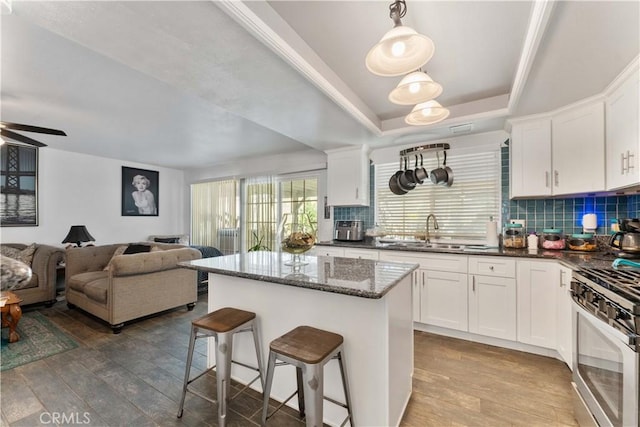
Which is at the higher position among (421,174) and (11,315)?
(421,174)

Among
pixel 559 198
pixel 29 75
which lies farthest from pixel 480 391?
pixel 29 75

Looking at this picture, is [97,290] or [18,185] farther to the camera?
[18,185]

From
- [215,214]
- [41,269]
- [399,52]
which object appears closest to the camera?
[399,52]

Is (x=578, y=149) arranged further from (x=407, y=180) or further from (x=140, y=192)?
(x=140, y=192)

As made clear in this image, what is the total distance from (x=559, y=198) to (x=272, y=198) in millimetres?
4176

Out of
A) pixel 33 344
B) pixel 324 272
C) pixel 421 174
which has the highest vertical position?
pixel 421 174

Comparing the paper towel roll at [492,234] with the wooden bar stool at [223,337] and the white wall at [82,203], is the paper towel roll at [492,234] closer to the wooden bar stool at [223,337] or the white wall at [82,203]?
the wooden bar stool at [223,337]

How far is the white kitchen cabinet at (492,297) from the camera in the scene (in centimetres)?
262

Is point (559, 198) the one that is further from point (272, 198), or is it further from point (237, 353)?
point (272, 198)

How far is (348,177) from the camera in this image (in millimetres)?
3941

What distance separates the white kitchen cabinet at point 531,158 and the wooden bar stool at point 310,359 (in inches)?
103

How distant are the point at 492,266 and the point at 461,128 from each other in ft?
5.01

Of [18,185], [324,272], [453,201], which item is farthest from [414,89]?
[18,185]

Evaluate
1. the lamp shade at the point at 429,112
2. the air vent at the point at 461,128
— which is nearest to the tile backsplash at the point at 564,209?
the air vent at the point at 461,128
